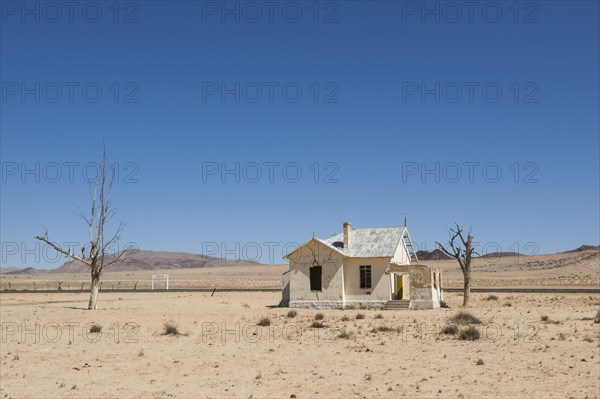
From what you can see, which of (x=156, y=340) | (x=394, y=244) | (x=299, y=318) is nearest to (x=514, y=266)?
(x=394, y=244)

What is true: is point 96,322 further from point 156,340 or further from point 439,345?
point 439,345

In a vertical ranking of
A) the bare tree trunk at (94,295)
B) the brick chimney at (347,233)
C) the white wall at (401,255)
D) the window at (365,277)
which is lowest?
the bare tree trunk at (94,295)

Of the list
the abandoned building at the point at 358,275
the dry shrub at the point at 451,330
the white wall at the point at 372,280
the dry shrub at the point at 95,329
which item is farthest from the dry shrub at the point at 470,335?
the white wall at the point at 372,280

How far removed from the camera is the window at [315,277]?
36156 mm

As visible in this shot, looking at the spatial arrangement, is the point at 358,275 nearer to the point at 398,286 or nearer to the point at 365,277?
the point at 365,277

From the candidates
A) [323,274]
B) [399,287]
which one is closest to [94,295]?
[323,274]

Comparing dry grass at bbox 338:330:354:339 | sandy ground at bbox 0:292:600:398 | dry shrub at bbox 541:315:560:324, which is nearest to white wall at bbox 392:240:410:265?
sandy ground at bbox 0:292:600:398

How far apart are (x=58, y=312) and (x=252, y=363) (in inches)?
717

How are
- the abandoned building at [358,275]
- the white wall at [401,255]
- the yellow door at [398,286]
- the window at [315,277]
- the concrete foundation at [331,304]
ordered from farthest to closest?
1. the yellow door at [398,286]
2. the white wall at [401,255]
3. the window at [315,277]
4. the concrete foundation at [331,304]
5. the abandoned building at [358,275]

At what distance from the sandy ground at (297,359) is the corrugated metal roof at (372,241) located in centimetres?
972

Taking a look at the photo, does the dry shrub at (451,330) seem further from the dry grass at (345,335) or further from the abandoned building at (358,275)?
the abandoned building at (358,275)

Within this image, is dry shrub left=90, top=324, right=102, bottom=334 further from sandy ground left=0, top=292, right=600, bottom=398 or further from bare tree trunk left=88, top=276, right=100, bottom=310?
bare tree trunk left=88, top=276, right=100, bottom=310

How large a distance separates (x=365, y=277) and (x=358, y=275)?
1.39 feet

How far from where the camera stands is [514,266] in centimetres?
14200
